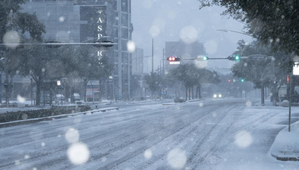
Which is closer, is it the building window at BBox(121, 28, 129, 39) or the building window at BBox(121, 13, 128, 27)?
the building window at BBox(121, 28, 129, 39)

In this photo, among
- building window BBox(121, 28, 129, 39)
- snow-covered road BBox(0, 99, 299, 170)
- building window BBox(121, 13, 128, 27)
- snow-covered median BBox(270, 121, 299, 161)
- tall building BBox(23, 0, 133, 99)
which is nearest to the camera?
snow-covered road BBox(0, 99, 299, 170)

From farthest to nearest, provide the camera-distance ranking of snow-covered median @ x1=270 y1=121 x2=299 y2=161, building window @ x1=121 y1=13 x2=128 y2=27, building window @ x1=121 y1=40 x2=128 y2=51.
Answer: building window @ x1=121 y1=13 x2=128 y2=27 < building window @ x1=121 y1=40 x2=128 y2=51 < snow-covered median @ x1=270 y1=121 x2=299 y2=161

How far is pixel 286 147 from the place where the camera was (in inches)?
506

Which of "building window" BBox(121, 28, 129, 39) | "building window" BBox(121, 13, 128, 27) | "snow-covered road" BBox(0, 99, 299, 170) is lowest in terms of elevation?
"snow-covered road" BBox(0, 99, 299, 170)

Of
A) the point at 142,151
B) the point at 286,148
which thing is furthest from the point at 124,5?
the point at 286,148

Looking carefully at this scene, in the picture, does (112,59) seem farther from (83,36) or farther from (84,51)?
(84,51)

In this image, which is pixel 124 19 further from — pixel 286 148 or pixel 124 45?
pixel 286 148

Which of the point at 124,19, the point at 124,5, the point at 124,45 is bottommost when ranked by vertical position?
the point at 124,45

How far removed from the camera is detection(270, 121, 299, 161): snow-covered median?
11055 mm

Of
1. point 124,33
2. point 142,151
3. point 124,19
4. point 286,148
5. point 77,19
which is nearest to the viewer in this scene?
point 286,148

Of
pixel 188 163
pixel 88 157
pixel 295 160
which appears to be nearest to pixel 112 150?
pixel 88 157

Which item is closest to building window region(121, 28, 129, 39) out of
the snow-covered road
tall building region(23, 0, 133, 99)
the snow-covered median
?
tall building region(23, 0, 133, 99)

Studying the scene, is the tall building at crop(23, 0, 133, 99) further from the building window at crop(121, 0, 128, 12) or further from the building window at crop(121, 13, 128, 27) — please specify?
the building window at crop(121, 0, 128, 12)

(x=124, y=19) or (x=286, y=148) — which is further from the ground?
(x=124, y=19)
